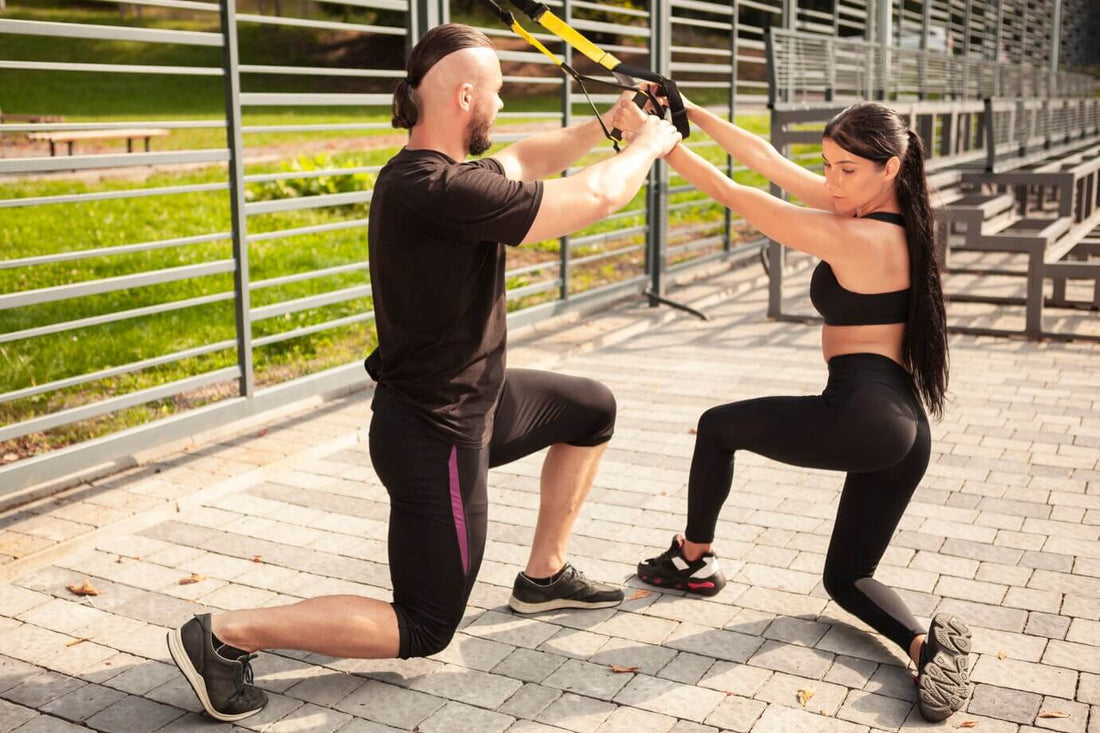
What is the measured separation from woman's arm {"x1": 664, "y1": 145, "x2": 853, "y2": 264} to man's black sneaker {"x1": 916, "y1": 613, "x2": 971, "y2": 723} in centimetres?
119

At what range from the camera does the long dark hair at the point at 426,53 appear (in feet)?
11.0

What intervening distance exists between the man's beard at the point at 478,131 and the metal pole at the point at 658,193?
6.93 m

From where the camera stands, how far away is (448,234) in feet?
10.7

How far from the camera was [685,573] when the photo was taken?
4.19 m

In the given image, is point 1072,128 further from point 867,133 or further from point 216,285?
point 867,133

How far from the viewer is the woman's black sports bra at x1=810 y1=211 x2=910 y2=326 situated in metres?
3.65

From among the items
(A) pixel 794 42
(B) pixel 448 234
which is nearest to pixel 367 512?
(B) pixel 448 234

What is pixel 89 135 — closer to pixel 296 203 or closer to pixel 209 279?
pixel 209 279

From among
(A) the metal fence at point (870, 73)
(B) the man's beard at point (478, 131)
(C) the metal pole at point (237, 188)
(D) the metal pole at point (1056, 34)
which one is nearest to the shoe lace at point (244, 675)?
(B) the man's beard at point (478, 131)

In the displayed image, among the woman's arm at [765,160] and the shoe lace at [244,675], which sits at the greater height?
the woman's arm at [765,160]

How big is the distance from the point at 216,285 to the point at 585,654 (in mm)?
6842

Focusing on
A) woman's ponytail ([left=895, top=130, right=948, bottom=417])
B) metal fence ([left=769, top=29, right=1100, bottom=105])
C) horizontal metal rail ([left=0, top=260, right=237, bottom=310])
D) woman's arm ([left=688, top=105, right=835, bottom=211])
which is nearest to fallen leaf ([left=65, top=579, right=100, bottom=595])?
horizontal metal rail ([left=0, top=260, right=237, bottom=310])

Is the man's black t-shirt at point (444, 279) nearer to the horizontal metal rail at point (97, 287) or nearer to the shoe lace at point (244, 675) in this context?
the shoe lace at point (244, 675)

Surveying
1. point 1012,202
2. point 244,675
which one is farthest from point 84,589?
point 1012,202
